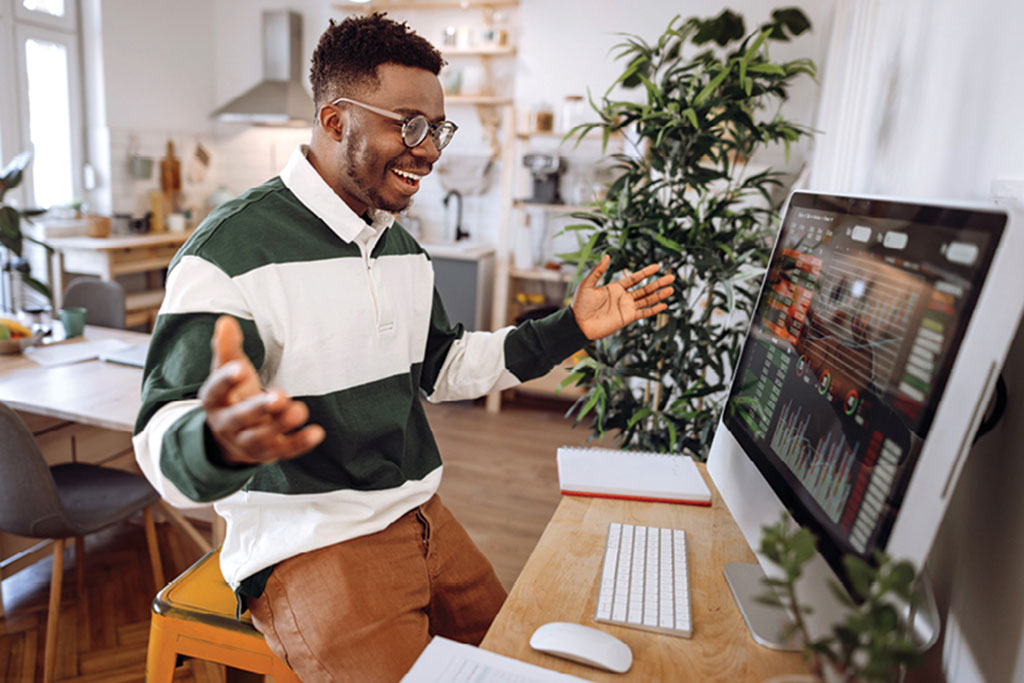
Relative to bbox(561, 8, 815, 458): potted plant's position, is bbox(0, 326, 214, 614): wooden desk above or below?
Answer: below

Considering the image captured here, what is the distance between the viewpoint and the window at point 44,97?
438 centimetres

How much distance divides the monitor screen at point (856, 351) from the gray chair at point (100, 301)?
2877 mm

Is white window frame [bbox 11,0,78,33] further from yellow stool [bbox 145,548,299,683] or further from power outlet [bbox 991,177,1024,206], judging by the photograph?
power outlet [bbox 991,177,1024,206]

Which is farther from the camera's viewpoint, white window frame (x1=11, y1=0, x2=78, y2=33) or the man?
white window frame (x1=11, y1=0, x2=78, y2=33)

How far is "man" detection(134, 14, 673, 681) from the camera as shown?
112 cm

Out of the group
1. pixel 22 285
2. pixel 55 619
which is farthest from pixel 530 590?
pixel 22 285

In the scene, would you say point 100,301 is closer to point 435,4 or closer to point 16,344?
point 16,344

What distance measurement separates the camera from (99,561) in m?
2.59

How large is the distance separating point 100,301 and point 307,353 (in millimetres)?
→ 2462

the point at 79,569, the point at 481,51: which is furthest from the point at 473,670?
the point at 481,51

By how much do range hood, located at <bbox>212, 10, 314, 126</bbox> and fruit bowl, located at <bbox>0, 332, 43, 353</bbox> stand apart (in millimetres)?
3009

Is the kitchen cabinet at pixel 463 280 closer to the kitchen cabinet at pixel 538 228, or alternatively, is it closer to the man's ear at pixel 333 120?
the kitchen cabinet at pixel 538 228

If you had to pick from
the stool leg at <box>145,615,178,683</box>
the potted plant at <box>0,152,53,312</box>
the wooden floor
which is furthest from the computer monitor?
the potted plant at <box>0,152,53,312</box>

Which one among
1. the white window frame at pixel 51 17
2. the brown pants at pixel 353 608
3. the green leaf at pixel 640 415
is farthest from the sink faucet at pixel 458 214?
the brown pants at pixel 353 608
